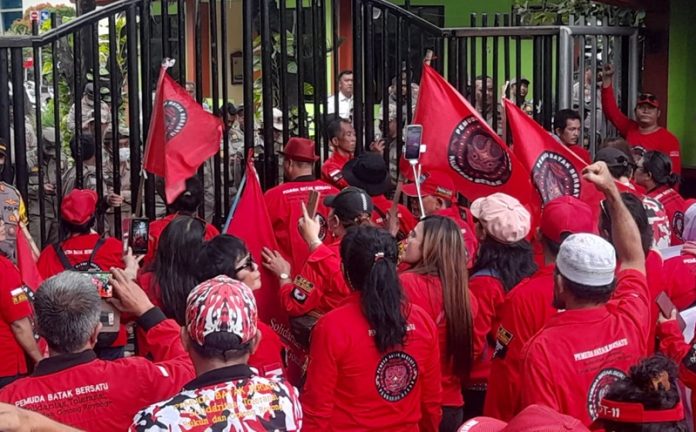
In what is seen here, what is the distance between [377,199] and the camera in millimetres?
7844

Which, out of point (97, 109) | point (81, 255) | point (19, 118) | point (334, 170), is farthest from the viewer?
point (334, 170)

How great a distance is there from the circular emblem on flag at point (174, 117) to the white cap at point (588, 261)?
3524 mm

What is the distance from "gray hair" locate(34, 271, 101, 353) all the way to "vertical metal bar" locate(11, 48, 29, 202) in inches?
128

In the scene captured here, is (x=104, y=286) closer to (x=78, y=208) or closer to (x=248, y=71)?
(x=78, y=208)

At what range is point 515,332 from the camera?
16.4 ft

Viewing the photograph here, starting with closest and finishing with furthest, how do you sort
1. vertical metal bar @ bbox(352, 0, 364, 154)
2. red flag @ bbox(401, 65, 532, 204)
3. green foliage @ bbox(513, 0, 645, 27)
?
1. red flag @ bbox(401, 65, 532, 204)
2. vertical metal bar @ bbox(352, 0, 364, 154)
3. green foliage @ bbox(513, 0, 645, 27)

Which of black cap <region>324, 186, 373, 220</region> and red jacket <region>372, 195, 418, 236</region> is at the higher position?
black cap <region>324, 186, 373, 220</region>

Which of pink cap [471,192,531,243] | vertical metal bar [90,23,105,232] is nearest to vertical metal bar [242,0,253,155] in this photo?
vertical metal bar [90,23,105,232]

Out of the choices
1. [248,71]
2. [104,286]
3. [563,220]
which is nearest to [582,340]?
[563,220]

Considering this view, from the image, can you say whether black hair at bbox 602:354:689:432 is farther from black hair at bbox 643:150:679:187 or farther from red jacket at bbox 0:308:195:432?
black hair at bbox 643:150:679:187

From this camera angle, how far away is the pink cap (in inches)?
223

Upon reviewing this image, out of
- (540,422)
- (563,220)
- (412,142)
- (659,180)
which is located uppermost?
(412,142)

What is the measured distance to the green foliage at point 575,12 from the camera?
10969mm

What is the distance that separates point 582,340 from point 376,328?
2.78 ft
